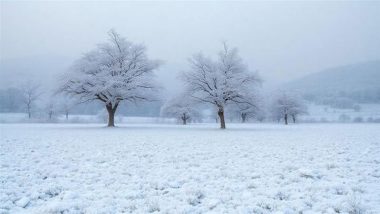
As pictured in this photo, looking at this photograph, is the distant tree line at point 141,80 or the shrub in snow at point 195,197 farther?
the distant tree line at point 141,80

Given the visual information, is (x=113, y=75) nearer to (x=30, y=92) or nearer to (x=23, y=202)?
(x=23, y=202)

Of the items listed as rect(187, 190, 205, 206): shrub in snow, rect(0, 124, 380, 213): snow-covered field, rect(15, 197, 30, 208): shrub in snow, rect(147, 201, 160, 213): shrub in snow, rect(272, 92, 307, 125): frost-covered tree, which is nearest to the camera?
rect(147, 201, 160, 213): shrub in snow

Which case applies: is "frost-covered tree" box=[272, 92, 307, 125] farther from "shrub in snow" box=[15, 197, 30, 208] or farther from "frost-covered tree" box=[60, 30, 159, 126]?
"shrub in snow" box=[15, 197, 30, 208]

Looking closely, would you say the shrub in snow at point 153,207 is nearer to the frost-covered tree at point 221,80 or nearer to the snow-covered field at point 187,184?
the snow-covered field at point 187,184

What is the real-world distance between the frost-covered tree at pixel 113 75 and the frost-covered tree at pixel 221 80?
4977 millimetres

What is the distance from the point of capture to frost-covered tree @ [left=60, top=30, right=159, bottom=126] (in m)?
33.7

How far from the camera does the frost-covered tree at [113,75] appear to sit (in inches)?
1328

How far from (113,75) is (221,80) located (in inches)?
510

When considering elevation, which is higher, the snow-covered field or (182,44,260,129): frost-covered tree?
(182,44,260,129): frost-covered tree

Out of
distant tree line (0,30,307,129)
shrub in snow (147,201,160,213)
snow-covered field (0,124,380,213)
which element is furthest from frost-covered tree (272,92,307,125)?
shrub in snow (147,201,160,213)

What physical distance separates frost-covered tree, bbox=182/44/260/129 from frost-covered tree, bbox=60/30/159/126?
498 cm

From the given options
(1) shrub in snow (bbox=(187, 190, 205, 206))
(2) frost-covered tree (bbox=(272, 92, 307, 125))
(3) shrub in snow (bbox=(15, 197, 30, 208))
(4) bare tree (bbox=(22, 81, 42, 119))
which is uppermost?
(4) bare tree (bbox=(22, 81, 42, 119))

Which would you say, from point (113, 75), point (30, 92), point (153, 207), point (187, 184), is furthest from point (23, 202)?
point (30, 92)

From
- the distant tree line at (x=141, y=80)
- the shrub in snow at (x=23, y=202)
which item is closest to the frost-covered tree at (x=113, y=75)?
the distant tree line at (x=141, y=80)
